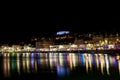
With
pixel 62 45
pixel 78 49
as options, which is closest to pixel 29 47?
pixel 62 45

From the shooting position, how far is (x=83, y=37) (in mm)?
115875

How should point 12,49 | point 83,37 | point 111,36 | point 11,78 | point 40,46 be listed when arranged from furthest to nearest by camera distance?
point 12,49 < point 40,46 < point 83,37 < point 111,36 < point 11,78

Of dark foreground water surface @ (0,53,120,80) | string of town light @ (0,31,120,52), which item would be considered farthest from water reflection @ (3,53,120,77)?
string of town light @ (0,31,120,52)

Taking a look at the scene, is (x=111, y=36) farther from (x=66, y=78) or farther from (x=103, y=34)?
(x=66, y=78)

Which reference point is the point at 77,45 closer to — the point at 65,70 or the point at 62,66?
the point at 62,66

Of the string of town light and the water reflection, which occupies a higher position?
the string of town light

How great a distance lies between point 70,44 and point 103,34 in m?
14.5

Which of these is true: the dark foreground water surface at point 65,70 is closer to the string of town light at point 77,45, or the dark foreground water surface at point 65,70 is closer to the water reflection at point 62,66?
the water reflection at point 62,66

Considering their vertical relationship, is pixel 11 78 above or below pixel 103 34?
below

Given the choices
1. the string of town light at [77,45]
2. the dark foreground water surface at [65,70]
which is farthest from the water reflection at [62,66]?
the string of town light at [77,45]

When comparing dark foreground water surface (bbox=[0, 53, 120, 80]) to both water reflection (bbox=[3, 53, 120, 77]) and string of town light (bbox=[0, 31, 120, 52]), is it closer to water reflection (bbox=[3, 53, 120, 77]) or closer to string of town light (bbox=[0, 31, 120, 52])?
water reflection (bbox=[3, 53, 120, 77])

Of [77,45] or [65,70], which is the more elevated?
[77,45]

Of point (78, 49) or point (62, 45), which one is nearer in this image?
point (78, 49)

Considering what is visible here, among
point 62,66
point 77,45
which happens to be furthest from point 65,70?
point 77,45
